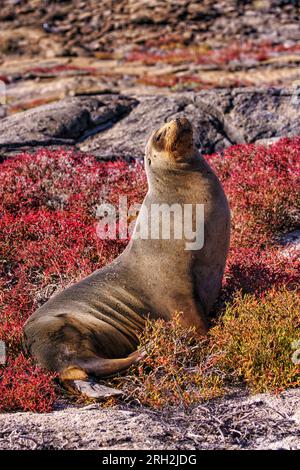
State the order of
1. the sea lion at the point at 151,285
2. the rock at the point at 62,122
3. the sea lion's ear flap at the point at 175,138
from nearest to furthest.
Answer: the sea lion at the point at 151,285 → the sea lion's ear flap at the point at 175,138 → the rock at the point at 62,122

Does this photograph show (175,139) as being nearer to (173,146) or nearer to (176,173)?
(173,146)

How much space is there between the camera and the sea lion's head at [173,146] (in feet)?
21.5

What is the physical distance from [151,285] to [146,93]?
13755 millimetres

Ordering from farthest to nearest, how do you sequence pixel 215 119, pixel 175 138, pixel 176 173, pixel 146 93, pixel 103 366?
pixel 146 93
pixel 215 119
pixel 176 173
pixel 175 138
pixel 103 366

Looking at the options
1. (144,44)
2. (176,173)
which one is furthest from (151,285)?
(144,44)

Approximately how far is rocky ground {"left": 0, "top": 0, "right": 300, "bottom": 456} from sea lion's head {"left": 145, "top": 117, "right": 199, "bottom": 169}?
215 cm

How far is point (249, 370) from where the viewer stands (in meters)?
5.41

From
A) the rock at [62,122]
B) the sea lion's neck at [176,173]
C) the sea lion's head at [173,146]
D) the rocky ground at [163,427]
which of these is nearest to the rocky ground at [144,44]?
the rock at [62,122]

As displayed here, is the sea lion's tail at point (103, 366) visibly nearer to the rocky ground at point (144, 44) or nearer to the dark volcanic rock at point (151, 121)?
the dark volcanic rock at point (151, 121)

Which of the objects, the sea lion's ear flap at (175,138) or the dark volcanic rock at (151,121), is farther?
the dark volcanic rock at (151,121)

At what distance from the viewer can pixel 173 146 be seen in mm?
6660

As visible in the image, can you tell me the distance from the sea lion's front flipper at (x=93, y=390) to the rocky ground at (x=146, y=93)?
0.13m

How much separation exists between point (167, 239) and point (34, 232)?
2365 millimetres
